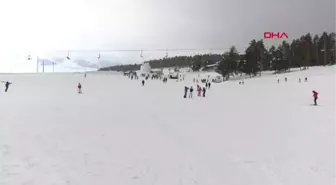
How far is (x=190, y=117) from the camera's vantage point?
808 inches

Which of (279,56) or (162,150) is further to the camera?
(279,56)

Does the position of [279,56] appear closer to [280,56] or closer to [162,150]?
[280,56]

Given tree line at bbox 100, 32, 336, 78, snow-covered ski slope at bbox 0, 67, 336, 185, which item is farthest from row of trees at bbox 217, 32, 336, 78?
snow-covered ski slope at bbox 0, 67, 336, 185

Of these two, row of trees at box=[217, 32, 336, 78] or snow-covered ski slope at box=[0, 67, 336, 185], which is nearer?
snow-covered ski slope at box=[0, 67, 336, 185]

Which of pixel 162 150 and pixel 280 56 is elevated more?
pixel 280 56

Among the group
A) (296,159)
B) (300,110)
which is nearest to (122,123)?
(296,159)

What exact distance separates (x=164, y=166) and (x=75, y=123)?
7846mm

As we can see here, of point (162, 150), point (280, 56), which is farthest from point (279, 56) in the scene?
point (162, 150)

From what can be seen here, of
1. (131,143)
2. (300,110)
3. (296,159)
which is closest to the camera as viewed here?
(296,159)

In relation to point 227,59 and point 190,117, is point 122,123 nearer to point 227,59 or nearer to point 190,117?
point 190,117

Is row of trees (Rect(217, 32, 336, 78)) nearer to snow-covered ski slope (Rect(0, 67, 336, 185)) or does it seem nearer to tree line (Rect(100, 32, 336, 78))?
tree line (Rect(100, 32, 336, 78))

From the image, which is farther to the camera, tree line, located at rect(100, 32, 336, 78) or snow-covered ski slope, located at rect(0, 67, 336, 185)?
tree line, located at rect(100, 32, 336, 78)

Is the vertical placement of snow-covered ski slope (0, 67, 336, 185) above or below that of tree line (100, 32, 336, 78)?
below

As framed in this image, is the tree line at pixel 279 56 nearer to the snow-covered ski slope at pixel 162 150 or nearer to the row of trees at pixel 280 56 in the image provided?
the row of trees at pixel 280 56
